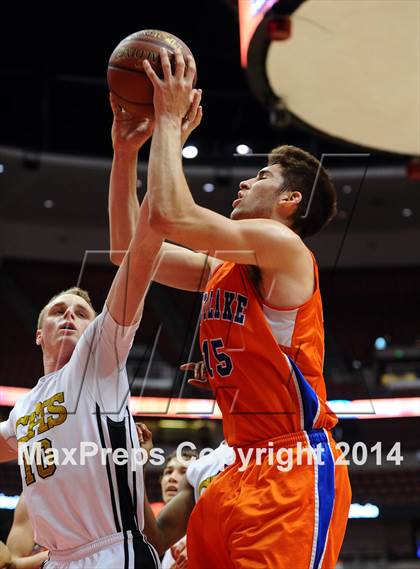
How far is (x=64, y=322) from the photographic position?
133 inches

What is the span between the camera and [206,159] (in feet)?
48.6

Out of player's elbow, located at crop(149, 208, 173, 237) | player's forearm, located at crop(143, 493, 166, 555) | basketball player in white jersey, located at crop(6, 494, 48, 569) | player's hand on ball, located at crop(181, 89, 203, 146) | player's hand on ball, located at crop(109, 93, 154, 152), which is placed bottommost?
basketball player in white jersey, located at crop(6, 494, 48, 569)

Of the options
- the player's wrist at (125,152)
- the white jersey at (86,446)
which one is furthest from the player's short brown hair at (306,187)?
the white jersey at (86,446)

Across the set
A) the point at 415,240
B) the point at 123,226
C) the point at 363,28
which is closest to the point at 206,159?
the point at 415,240

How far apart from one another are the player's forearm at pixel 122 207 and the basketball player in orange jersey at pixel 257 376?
19.5 inches

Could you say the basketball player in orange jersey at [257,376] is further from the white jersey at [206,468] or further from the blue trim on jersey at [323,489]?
the white jersey at [206,468]

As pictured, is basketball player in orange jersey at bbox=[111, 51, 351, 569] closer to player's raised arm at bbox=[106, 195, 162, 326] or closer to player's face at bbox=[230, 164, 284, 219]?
player's face at bbox=[230, 164, 284, 219]

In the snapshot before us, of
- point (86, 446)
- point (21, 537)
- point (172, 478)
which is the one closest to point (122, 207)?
point (86, 446)

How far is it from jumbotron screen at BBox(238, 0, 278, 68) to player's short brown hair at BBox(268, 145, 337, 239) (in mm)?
1066

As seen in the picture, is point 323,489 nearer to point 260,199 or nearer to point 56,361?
point 260,199

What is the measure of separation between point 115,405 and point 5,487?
12682 mm

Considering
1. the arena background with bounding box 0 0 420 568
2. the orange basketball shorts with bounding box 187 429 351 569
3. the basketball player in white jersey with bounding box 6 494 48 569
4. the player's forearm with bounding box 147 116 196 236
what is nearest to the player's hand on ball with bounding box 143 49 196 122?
the player's forearm with bounding box 147 116 196 236

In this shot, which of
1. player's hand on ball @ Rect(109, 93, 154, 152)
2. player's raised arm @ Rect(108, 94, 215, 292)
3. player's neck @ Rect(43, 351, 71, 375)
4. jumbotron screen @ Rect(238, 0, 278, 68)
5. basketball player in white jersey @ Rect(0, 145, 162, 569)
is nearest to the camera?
basketball player in white jersey @ Rect(0, 145, 162, 569)

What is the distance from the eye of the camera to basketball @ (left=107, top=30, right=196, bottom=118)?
2.81 meters
